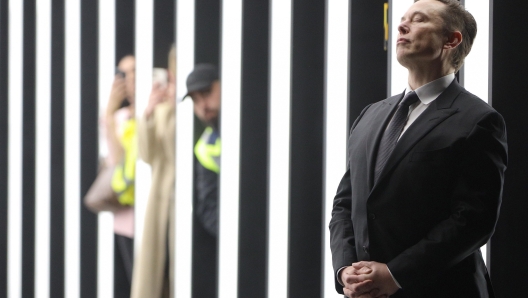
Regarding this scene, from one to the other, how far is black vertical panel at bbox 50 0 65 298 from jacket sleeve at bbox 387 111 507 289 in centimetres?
155

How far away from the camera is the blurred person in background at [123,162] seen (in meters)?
2.17

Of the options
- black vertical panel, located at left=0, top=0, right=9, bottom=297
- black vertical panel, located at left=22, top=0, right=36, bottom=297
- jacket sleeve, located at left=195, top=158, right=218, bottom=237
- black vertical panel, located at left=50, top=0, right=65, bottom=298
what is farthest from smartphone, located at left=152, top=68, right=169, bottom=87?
black vertical panel, located at left=0, top=0, right=9, bottom=297

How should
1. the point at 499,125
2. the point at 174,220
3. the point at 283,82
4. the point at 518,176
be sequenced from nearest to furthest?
the point at 499,125, the point at 518,176, the point at 283,82, the point at 174,220

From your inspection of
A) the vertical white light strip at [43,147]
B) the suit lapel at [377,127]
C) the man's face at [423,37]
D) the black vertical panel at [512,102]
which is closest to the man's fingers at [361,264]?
the suit lapel at [377,127]

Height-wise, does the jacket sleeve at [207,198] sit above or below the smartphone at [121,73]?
below

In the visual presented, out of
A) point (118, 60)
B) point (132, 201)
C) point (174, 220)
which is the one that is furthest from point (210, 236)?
point (118, 60)

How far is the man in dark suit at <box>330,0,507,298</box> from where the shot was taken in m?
1.17

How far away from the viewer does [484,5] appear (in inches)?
66.0

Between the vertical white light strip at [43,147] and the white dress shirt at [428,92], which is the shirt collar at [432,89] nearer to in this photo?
the white dress shirt at [428,92]

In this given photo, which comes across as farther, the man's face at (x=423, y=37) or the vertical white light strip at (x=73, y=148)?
the vertical white light strip at (x=73, y=148)

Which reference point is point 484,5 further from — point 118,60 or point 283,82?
point 118,60

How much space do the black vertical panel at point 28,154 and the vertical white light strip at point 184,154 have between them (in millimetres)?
686

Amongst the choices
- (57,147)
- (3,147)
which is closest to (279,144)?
(57,147)

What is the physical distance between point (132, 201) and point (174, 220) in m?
0.19
